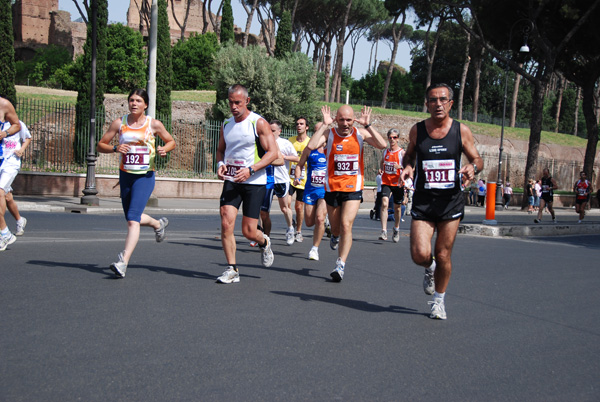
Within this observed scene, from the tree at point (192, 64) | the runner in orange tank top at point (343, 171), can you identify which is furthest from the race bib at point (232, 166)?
the tree at point (192, 64)

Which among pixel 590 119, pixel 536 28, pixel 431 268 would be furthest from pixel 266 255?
pixel 590 119

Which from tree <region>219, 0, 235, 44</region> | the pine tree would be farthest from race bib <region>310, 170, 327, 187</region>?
tree <region>219, 0, 235, 44</region>

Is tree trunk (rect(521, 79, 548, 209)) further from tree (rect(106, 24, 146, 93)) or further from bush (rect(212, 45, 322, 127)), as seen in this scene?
tree (rect(106, 24, 146, 93))

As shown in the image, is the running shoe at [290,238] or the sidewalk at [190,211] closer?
the running shoe at [290,238]

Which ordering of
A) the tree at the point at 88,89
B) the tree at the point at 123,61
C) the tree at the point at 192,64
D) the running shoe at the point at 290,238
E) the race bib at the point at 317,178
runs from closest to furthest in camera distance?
the race bib at the point at 317,178 → the running shoe at the point at 290,238 → the tree at the point at 88,89 → the tree at the point at 123,61 → the tree at the point at 192,64

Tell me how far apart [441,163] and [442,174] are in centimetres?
9

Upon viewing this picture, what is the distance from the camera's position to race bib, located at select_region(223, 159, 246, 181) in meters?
6.54

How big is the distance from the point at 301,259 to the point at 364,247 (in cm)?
211

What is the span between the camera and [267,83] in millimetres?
34656

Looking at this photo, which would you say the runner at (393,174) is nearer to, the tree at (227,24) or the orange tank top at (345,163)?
the orange tank top at (345,163)

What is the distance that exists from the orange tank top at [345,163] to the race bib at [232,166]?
1.23 meters

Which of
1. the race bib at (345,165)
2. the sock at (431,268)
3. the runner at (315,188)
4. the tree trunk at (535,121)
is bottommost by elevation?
the sock at (431,268)

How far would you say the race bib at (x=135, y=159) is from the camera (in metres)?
6.72

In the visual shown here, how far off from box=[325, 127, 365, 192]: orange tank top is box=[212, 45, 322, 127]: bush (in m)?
26.9
